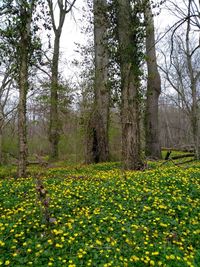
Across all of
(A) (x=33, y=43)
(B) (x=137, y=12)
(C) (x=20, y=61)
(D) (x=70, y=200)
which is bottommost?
(D) (x=70, y=200)

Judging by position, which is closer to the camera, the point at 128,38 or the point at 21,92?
the point at 21,92

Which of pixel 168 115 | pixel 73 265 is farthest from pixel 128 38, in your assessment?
pixel 168 115

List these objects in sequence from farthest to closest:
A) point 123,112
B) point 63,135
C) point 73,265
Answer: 1. point 63,135
2. point 123,112
3. point 73,265

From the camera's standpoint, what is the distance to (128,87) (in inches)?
317

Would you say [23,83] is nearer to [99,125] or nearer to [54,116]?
[99,125]

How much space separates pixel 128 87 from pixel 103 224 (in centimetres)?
510

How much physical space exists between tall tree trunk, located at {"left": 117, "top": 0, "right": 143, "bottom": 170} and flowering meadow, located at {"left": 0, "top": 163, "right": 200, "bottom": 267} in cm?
224

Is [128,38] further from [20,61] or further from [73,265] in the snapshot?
[73,265]

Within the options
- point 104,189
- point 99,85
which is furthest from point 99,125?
point 104,189

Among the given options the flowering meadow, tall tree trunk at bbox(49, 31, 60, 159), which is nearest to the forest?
the flowering meadow

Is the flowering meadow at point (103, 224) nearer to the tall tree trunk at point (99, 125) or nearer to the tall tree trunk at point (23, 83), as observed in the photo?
A: the tall tree trunk at point (23, 83)

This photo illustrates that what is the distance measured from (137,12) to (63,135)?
27.3 ft

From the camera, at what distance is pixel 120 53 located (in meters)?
8.22

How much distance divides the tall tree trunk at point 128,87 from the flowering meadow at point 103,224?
2.24 metres
